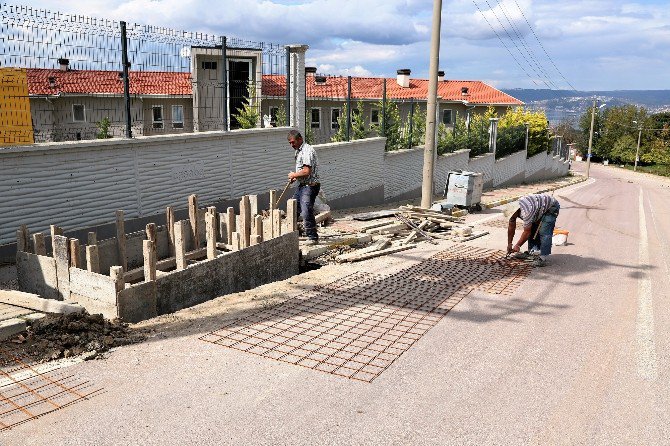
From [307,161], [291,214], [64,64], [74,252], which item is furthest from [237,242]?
[64,64]

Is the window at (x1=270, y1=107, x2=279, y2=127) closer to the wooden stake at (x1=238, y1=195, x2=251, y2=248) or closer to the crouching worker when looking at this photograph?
the wooden stake at (x1=238, y1=195, x2=251, y2=248)

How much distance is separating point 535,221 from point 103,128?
7810 mm

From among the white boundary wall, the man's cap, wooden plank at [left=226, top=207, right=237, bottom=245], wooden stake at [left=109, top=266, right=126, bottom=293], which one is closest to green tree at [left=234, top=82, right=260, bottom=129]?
the white boundary wall

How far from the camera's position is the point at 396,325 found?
6.38m

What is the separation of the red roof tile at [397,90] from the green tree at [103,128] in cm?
467

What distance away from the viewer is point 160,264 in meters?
7.69

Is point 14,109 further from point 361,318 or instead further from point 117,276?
point 361,318

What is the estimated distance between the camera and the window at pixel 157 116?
34.0 ft

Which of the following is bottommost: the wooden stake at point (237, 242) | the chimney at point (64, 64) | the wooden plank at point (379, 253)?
the wooden plank at point (379, 253)

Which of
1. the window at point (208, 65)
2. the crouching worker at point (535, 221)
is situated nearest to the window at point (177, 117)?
the window at point (208, 65)

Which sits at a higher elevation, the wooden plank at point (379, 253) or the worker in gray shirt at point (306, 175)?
the worker in gray shirt at point (306, 175)

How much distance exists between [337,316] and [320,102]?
35.7 ft

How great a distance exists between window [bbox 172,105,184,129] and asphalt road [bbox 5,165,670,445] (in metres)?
6.51

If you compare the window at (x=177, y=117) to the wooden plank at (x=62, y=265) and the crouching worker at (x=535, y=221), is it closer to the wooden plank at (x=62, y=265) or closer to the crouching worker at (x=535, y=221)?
the wooden plank at (x=62, y=265)
